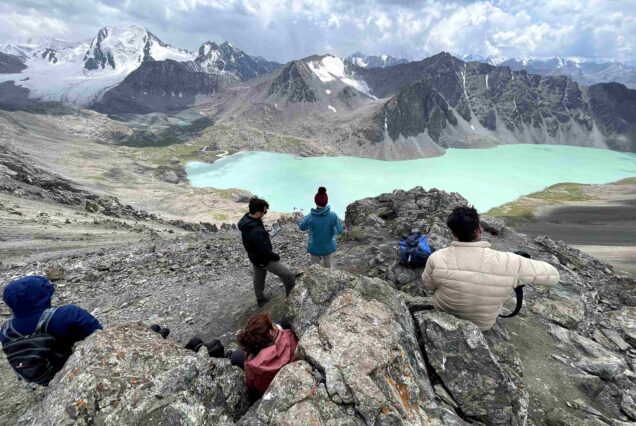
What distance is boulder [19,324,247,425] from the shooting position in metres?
5.50

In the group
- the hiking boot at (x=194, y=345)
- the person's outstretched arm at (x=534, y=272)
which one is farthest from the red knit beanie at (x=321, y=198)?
the person's outstretched arm at (x=534, y=272)

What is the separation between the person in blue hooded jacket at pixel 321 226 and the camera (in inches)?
476

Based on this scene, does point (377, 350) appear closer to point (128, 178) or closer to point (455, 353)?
point (455, 353)

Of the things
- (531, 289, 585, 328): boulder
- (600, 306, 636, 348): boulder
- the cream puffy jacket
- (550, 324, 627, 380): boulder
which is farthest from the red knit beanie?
(600, 306, 636, 348): boulder

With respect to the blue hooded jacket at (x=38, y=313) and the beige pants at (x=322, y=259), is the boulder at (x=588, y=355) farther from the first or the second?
the blue hooded jacket at (x=38, y=313)

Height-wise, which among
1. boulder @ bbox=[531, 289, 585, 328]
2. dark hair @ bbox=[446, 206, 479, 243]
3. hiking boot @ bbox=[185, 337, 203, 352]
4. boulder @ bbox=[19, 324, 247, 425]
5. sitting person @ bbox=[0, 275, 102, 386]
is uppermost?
dark hair @ bbox=[446, 206, 479, 243]

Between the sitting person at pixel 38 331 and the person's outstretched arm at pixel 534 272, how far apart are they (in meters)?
8.42

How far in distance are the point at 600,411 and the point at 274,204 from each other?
138606 millimetres

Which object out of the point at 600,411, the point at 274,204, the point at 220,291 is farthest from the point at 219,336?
the point at 274,204

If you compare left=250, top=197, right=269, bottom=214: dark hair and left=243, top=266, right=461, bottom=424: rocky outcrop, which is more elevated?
left=250, top=197, right=269, bottom=214: dark hair

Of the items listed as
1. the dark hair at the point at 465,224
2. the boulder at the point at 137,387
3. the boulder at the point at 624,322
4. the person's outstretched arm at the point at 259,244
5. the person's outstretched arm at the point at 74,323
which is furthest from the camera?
the boulder at the point at 624,322

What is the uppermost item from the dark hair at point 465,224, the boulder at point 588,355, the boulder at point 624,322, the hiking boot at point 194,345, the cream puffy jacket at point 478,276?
the dark hair at point 465,224

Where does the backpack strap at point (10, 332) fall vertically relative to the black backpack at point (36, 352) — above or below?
above

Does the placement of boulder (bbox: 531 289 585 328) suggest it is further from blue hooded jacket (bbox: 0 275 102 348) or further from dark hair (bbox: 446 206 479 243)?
blue hooded jacket (bbox: 0 275 102 348)
